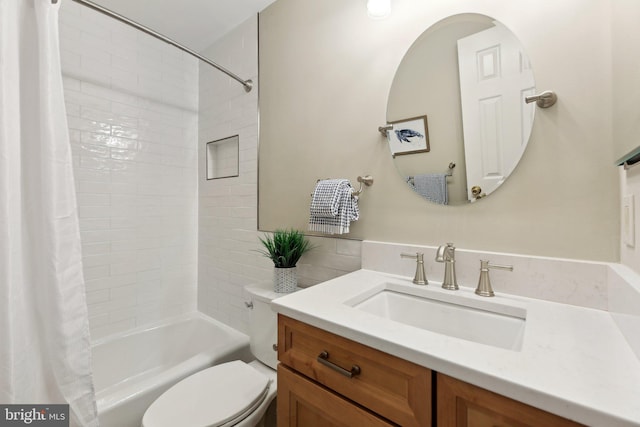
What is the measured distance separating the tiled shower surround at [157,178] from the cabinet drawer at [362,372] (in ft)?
2.18

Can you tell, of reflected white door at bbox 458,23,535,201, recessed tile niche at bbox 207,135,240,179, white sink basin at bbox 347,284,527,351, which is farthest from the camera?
recessed tile niche at bbox 207,135,240,179

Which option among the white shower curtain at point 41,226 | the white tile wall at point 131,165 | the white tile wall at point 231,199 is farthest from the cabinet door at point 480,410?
the white tile wall at point 131,165

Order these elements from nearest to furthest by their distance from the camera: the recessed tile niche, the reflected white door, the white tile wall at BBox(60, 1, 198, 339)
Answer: the reflected white door → the white tile wall at BBox(60, 1, 198, 339) → the recessed tile niche

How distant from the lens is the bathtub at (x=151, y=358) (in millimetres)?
1204

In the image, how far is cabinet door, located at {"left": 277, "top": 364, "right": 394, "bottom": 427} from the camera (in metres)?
0.67

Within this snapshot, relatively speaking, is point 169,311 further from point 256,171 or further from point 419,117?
point 419,117

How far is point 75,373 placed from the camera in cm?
93

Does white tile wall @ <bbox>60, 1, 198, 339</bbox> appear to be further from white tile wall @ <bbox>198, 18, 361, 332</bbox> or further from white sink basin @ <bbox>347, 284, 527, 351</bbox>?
white sink basin @ <bbox>347, 284, 527, 351</bbox>

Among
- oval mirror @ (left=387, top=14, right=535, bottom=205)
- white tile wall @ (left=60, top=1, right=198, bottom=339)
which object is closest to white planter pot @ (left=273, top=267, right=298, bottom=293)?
oval mirror @ (left=387, top=14, right=535, bottom=205)

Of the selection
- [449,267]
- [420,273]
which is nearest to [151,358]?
[420,273]

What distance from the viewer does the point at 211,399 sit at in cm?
107

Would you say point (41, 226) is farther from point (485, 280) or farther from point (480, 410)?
point (485, 280)

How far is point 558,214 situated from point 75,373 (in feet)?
5.45

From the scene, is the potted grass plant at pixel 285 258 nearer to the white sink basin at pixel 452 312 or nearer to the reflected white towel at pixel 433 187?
the white sink basin at pixel 452 312
